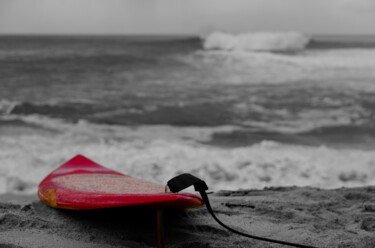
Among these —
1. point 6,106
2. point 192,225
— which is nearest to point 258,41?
point 6,106

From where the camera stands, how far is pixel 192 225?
1.78 m

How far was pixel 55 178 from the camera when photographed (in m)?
2.28

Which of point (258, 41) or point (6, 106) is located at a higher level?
point (258, 41)

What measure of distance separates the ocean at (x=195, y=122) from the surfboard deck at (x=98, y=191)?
121cm

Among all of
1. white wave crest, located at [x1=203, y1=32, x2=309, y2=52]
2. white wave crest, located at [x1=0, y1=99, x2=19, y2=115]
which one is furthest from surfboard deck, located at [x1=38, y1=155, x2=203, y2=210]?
white wave crest, located at [x1=203, y1=32, x2=309, y2=52]

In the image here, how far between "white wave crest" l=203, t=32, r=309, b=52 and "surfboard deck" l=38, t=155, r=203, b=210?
21.3 metres

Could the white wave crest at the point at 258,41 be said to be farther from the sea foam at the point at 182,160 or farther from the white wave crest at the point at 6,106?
the sea foam at the point at 182,160

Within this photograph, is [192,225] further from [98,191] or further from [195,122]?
[195,122]

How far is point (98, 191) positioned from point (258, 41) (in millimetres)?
23073

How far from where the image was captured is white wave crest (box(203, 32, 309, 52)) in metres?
23.1

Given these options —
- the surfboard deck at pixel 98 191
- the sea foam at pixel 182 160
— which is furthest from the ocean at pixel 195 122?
the surfboard deck at pixel 98 191

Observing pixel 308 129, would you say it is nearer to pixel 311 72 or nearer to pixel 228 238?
pixel 228 238

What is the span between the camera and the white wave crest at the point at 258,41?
75.7ft

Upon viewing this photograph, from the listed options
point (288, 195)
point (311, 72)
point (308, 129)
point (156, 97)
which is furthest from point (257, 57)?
point (288, 195)
